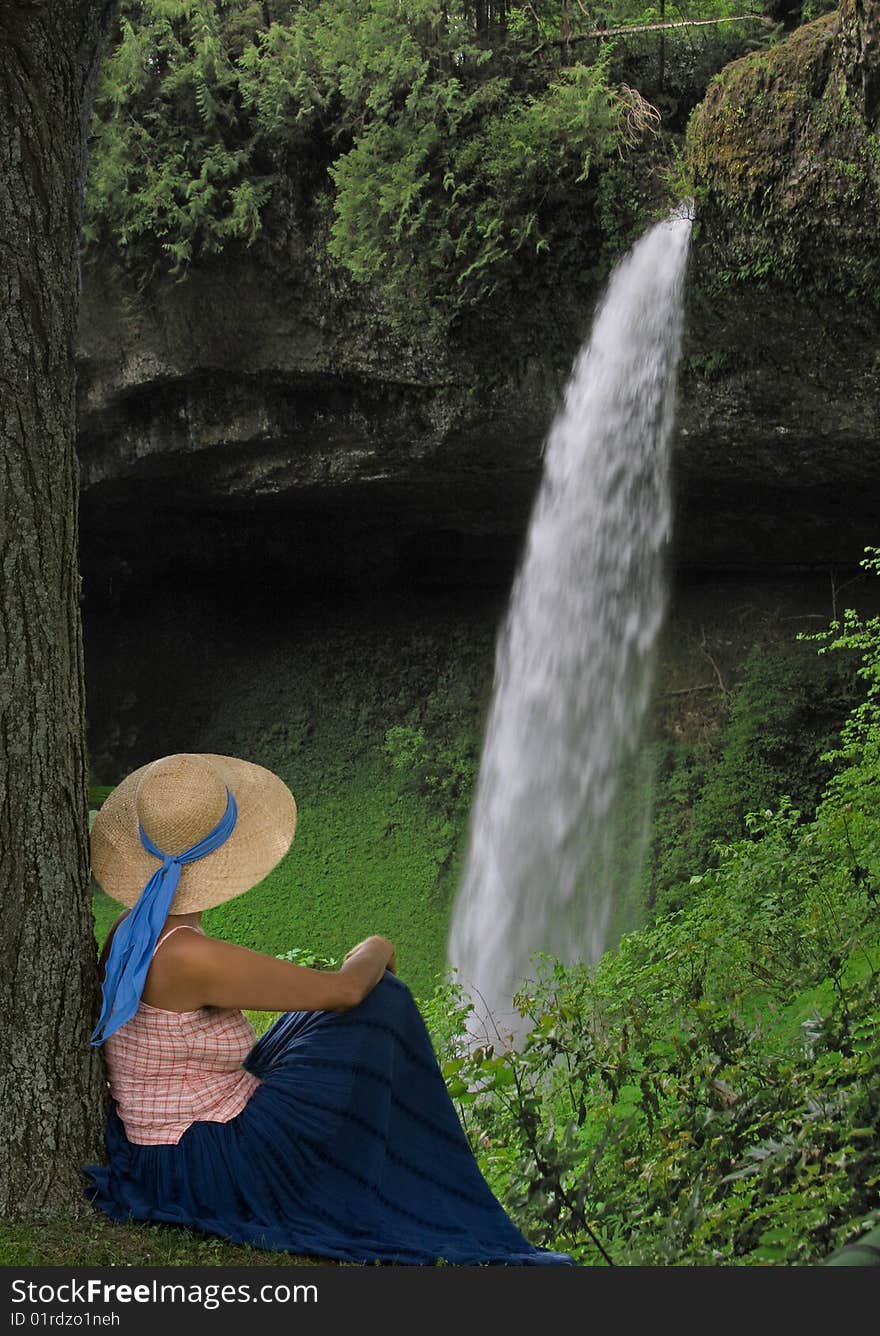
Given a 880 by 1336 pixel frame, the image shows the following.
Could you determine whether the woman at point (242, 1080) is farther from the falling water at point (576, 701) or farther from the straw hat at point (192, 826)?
the falling water at point (576, 701)

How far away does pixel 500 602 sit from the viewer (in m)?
12.4

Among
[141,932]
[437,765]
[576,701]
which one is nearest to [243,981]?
[141,932]

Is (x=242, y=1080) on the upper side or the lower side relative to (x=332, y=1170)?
upper

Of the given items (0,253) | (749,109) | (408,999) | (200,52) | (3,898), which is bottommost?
(408,999)

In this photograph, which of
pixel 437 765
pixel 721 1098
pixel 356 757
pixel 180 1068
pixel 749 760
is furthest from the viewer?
pixel 356 757

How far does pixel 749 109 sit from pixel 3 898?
7.06 m

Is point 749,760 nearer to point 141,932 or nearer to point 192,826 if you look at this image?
point 192,826

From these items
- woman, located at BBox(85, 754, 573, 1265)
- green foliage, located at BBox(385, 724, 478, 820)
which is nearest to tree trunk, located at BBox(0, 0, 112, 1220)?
woman, located at BBox(85, 754, 573, 1265)

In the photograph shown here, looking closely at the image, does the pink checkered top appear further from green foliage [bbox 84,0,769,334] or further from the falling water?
green foliage [bbox 84,0,769,334]

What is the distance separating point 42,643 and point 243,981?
39.0 inches

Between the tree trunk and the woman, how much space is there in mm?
111

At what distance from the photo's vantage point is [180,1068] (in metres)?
2.89

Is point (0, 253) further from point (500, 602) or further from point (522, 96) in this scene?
point (500, 602)

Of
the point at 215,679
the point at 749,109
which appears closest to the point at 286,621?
the point at 215,679
